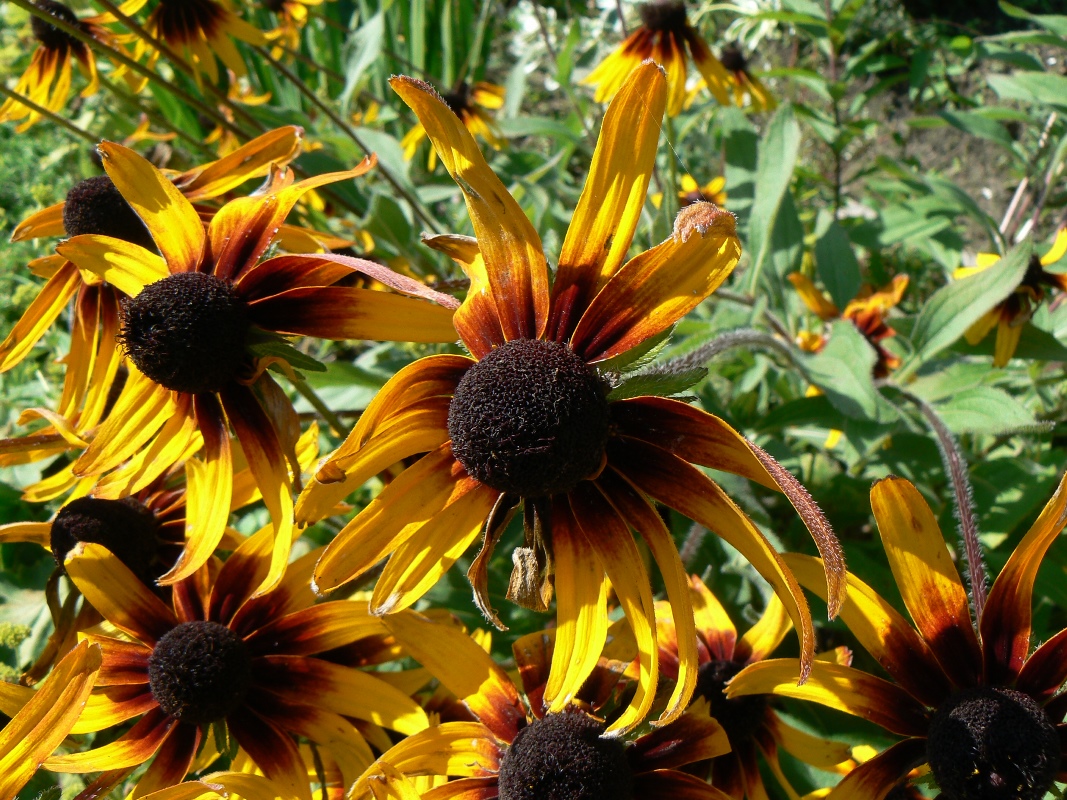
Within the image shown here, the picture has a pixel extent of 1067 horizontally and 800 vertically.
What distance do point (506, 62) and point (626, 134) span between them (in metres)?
5.38

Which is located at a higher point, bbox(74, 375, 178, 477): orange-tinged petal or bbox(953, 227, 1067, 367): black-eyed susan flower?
bbox(74, 375, 178, 477): orange-tinged petal

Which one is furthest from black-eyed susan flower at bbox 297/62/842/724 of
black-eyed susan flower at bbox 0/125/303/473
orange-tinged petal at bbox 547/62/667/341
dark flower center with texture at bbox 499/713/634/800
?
black-eyed susan flower at bbox 0/125/303/473

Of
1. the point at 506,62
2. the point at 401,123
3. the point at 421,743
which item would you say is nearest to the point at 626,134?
the point at 421,743

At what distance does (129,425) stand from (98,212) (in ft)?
1.55

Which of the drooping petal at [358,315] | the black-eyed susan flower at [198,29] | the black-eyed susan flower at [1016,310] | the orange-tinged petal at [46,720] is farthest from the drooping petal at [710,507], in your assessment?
the black-eyed susan flower at [198,29]

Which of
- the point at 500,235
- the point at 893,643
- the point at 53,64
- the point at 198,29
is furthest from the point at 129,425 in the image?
the point at 53,64

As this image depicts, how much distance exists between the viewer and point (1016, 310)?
1757 mm

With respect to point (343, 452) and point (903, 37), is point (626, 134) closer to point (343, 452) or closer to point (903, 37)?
point (343, 452)

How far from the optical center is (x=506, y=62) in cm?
593

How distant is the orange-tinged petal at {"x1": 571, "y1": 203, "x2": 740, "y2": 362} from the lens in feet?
2.83

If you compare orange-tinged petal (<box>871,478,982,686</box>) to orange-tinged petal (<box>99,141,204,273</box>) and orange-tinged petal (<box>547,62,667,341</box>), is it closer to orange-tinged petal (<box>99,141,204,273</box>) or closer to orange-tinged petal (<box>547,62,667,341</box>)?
orange-tinged petal (<box>547,62,667,341</box>)

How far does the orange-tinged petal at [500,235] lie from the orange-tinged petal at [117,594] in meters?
0.70

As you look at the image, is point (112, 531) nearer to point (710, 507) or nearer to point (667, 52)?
point (710, 507)

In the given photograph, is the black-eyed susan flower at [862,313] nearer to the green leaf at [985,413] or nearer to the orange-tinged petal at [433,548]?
the green leaf at [985,413]
